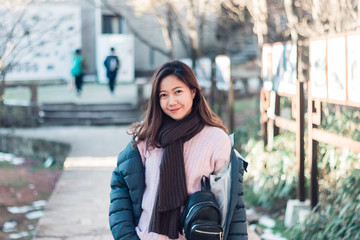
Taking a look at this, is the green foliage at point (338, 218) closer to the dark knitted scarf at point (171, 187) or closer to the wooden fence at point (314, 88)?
the wooden fence at point (314, 88)

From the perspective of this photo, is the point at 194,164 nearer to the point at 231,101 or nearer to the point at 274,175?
the point at 274,175

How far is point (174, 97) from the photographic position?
298 cm

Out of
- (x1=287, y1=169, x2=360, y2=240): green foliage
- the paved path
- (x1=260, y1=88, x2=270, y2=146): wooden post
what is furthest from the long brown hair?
(x1=260, y1=88, x2=270, y2=146): wooden post

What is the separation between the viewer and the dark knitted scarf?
2840 millimetres

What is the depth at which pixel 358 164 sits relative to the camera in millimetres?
6121

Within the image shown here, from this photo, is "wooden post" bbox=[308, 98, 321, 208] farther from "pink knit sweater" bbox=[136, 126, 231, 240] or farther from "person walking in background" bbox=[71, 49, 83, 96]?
"person walking in background" bbox=[71, 49, 83, 96]

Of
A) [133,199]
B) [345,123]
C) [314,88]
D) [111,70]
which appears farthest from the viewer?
[111,70]

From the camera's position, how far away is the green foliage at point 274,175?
700 cm

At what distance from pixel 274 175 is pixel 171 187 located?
4638mm

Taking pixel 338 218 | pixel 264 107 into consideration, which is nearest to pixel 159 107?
pixel 338 218

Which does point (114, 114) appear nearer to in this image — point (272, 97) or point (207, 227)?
point (272, 97)

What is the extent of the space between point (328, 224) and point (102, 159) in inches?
225

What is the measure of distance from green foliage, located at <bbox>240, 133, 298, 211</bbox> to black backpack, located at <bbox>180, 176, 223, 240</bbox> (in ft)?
14.1

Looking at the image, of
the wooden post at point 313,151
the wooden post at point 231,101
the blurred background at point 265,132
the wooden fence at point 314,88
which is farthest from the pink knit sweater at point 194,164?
the wooden post at point 231,101
